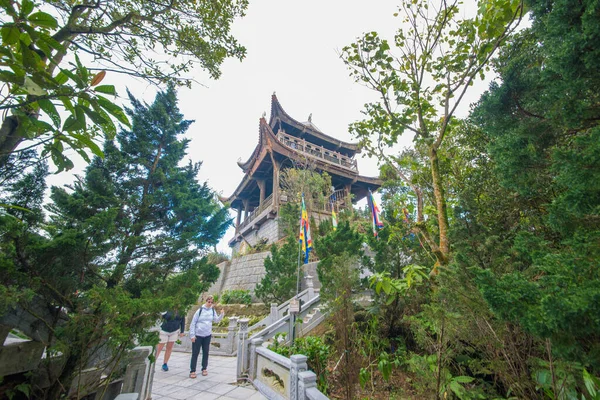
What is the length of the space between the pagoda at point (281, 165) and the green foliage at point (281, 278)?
4.67 metres

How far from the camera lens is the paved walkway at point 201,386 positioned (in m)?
3.64

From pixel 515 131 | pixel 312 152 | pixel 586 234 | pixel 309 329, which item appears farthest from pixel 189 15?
pixel 312 152

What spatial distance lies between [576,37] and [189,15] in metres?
3.63

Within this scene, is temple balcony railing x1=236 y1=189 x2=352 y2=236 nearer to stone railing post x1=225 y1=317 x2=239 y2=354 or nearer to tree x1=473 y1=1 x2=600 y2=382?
stone railing post x1=225 y1=317 x2=239 y2=354

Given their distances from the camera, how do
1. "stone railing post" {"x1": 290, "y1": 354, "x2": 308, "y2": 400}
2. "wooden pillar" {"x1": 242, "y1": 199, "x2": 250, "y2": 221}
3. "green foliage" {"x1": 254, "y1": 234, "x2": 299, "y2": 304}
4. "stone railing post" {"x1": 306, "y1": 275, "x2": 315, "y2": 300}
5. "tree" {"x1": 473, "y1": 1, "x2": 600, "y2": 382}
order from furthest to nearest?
"wooden pillar" {"x1": 242, "y1": 199, "x2": 250, "y2": 221} < "green foliage" {"x1": 254, "y1": 234, "x2": 299, "y2": 304} < "stone railing post" {"x1": 306, "y1": 275, "x2": 315, "y2": 300} < "stone railing post" {"x1": 290, "y1": 354, "x2": 308, "y2": 400} < "tree" {"x1": 473, "y1": 1, "x2": 600, "y2": 382}

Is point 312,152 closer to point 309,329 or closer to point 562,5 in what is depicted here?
point 309,329

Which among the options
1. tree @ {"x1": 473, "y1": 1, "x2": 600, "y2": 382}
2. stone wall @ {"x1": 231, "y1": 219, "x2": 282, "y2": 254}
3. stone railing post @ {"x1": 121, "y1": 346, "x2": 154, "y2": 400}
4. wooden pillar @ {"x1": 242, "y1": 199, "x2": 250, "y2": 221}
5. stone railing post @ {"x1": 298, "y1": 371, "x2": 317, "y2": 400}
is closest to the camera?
tree @ {"x1": 473, "y1": 1, "x2": 600, "y2": 382}

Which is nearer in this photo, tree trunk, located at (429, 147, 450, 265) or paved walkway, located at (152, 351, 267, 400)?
tree trunk, located at (429, 147, 450, 265)

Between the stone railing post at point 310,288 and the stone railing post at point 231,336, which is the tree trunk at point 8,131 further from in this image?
the stone railing post at point 310,288

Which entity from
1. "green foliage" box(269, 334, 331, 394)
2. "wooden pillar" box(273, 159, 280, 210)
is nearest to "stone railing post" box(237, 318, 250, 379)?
"green foliage" box(269, 334, 331, 394)

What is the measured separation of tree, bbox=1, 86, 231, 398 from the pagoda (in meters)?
9.34

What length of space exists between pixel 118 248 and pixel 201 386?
2.73 metres

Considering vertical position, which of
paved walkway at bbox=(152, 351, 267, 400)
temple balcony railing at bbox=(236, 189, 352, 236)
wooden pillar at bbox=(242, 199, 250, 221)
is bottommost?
paved walkway at bbox=(152, 351, 267, 400)

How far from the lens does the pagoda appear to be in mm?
13695
